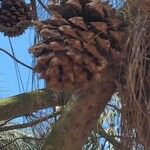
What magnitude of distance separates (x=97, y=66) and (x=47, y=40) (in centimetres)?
9

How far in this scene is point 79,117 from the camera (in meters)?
1.02

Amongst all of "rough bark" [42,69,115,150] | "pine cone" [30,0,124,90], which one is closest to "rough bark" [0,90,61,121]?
"rough bark" [42,69,115,150]

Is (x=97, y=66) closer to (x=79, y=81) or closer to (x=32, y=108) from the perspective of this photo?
(x=79, y=81)

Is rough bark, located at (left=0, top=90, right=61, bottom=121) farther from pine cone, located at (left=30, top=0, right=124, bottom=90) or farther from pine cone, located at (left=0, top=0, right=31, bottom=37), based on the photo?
pine cone, located at (left=30, top=0, right=124, bottom=90)

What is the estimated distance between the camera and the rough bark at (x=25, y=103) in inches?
52.8

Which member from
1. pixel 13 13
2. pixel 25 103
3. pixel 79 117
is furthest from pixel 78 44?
pixel 13 13

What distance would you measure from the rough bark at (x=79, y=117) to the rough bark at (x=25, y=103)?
0.23 metres

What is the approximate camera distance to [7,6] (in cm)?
165

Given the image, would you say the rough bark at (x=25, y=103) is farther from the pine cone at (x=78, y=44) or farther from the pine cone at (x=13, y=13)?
the pine cone at (x=78, y=44)

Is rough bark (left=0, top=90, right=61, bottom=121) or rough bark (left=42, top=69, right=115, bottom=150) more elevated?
rough bark (left=0, top=90, right=61, bottom=121)

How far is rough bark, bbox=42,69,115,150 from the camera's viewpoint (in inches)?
38.6

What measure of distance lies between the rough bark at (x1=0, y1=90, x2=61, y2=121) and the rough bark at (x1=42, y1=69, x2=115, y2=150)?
23 cm

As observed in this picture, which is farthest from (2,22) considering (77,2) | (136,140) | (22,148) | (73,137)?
(136,140)

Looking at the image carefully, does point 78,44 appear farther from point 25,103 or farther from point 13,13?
point 13,13
